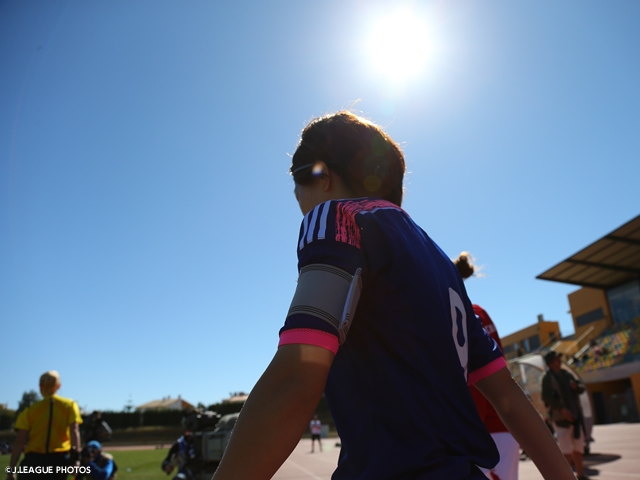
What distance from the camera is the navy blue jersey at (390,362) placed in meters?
0.83

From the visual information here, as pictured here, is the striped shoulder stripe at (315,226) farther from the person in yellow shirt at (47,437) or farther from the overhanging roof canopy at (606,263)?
the overhanging roof canopy at (606,263)

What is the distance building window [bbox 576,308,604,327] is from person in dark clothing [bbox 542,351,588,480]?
3789 centimetres

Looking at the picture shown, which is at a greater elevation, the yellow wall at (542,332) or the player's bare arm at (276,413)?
the yellow wall at (542,332)

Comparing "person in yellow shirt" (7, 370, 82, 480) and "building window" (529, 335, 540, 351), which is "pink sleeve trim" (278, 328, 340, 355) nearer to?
"person in yellow shirt" (7, 370, 82, 480)

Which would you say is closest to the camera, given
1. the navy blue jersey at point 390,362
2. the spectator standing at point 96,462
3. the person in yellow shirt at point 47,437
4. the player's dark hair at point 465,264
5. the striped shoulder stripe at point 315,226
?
the navy blue jersey at point 390,362

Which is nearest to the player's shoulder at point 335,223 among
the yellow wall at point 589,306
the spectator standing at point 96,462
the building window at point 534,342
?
the spectator standing at point 96,462

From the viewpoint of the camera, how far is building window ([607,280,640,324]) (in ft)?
110

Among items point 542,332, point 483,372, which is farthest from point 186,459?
point 542,332

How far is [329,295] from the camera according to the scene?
853 mm

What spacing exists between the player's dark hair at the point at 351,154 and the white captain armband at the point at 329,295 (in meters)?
0.40

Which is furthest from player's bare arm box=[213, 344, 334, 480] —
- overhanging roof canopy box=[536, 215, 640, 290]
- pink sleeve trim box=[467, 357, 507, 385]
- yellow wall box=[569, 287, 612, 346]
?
yellow wall box=[569, 287, 612, 346]

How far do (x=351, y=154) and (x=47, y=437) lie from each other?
6332 mm

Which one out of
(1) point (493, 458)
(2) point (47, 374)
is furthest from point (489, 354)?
(2) point (47, 374)

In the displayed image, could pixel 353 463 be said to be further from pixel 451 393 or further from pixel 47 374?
pixel 47 374
